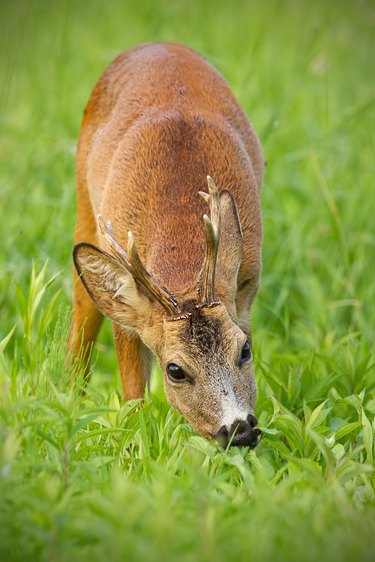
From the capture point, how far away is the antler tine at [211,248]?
3855 millimetres

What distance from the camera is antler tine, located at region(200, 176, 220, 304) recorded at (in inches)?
152

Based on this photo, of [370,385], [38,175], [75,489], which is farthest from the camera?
[38,175]

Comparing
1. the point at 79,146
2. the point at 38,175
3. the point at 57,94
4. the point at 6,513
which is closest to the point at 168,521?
the point at 6,513

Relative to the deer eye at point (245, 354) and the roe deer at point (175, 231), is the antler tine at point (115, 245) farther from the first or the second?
the deer eye at point (245, 354)

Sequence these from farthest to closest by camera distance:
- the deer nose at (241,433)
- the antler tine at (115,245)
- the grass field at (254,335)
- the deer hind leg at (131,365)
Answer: the deer hind leg at (131,365) → the antler tine at (115,245) → the deer nose at (241,433) → the grass field at (254,335)

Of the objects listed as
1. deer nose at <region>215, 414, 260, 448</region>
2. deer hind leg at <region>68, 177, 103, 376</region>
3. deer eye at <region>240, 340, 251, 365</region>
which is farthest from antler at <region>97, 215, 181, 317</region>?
deer hind leg at <region>68, 177, 103, 376</region>

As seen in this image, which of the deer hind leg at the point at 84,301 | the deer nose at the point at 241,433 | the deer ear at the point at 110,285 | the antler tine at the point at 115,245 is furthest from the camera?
the deer hind leg at the point at 84,301

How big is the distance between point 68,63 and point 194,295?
546 centimetres

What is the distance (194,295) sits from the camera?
4.02 m

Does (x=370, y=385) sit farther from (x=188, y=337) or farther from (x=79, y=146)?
(x=79, y=146)

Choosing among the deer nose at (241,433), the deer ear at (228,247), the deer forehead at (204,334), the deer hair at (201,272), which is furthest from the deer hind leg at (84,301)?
the deer nose at (241,433)

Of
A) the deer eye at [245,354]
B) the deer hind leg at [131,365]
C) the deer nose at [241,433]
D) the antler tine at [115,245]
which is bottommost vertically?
the deer nose at [241,433]

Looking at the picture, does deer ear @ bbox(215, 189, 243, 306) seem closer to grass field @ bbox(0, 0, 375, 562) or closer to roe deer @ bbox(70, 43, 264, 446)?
roe deer @ bbox(70, 43, 264, 446)

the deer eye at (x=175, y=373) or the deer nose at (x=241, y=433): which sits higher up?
the deer eye at (x=175, y=373)
